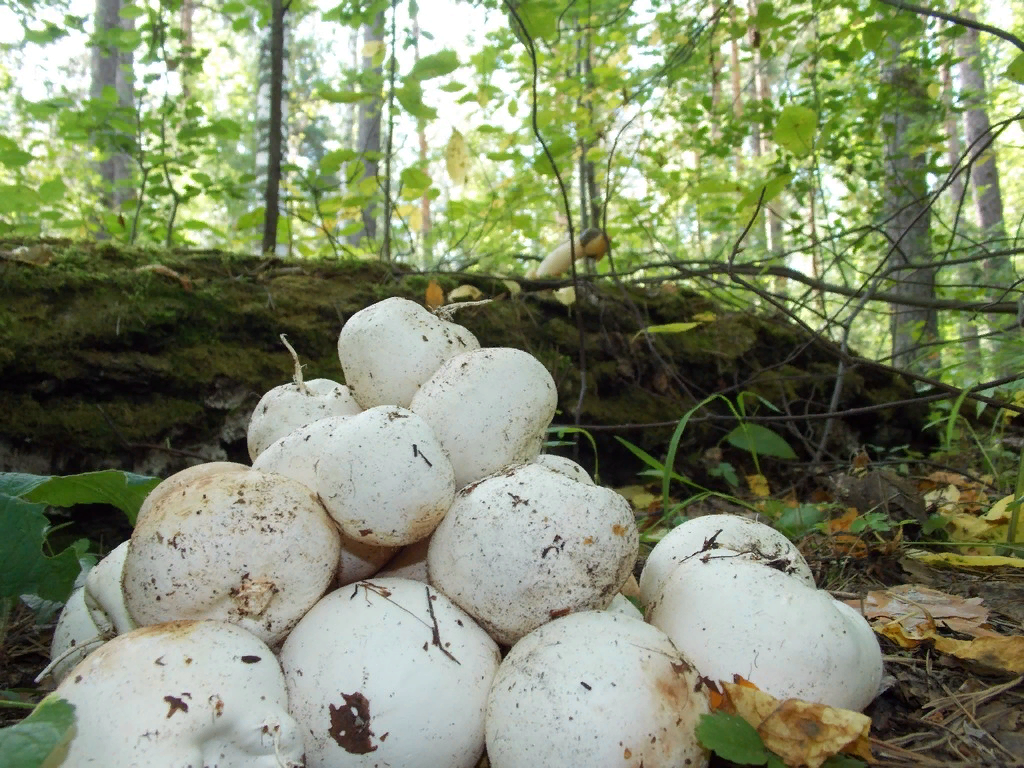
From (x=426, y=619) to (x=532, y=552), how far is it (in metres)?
0.22

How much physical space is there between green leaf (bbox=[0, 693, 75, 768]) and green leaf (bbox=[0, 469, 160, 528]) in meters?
0.71

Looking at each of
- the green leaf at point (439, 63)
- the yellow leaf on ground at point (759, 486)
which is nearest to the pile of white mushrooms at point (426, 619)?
the yellow leaf on ground at point (759, 486)

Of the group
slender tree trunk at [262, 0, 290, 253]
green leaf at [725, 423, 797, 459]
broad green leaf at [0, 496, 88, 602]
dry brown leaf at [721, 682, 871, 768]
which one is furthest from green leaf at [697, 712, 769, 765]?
slender tree trunk at [262, 0, 290, 253]

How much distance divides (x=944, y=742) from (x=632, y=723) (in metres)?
0.60

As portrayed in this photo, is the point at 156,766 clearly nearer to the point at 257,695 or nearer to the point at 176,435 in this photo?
the point at 257,695

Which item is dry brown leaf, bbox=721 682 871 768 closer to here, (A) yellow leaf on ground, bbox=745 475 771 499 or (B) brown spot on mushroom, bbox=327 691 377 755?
(B) brown spot on mushroom, bbox=327 691 377 755

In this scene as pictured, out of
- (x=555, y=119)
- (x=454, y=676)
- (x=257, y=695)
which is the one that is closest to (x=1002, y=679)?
(x=454, y=676)

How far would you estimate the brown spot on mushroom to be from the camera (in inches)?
43.4

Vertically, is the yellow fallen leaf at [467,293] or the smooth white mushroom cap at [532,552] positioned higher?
the yellow fallen leaf at [467,293]

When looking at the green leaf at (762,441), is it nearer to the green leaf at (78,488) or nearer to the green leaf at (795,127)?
the green leaf at (795,127)

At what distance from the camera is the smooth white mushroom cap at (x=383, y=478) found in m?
1.25

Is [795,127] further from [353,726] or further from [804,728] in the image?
[353,726]

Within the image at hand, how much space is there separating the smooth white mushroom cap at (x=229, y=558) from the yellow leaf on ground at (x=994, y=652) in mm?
1317

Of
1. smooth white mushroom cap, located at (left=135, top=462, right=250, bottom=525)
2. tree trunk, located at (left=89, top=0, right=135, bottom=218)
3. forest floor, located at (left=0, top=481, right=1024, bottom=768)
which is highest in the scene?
tree trunk, located at (left=89, top=0, right=135, bottom=218)
